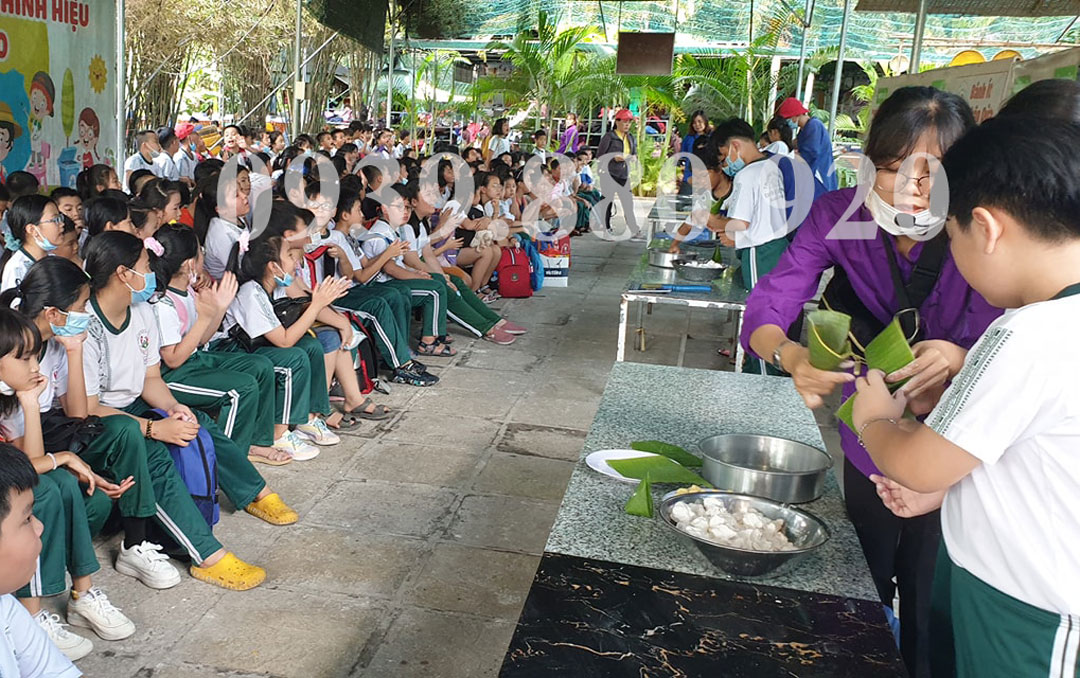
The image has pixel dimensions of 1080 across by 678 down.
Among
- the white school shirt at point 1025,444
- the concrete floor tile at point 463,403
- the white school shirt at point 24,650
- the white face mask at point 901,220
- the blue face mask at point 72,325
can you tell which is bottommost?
the concrete floor tile at point 463,403

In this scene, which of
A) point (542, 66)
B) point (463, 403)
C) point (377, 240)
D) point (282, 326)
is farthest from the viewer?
point (542, 66)

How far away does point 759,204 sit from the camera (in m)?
4.91

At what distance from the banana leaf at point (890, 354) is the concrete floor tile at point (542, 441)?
2.74 metres

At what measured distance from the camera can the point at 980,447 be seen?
1137 millimetres

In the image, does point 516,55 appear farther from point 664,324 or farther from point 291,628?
point 291,628

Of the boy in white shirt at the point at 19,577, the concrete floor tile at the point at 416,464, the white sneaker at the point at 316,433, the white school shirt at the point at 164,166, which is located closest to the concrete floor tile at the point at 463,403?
the concrete floor tile at the point at 416,464

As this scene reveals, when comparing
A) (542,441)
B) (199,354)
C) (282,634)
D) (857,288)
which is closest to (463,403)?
(542,441)

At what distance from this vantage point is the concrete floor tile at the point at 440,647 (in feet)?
8.34

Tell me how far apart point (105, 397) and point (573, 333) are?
163 inches

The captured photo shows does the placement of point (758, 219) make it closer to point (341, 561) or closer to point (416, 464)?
point (416, 464)

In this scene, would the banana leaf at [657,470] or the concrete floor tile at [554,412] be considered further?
the concrete floor tile at [554,412]

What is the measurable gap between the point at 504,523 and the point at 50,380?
5.60 feet

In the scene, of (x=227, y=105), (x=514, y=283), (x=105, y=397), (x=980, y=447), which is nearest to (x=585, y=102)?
(x=227, y=105)

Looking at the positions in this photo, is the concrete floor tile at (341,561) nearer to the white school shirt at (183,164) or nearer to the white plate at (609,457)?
the white plate at (609,457)
